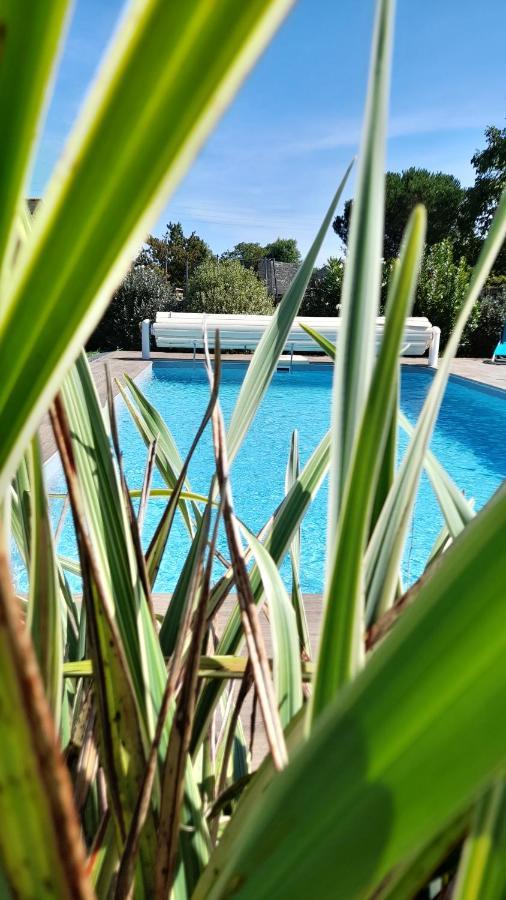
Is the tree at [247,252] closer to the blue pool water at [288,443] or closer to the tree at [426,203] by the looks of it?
the tree at [426,203]

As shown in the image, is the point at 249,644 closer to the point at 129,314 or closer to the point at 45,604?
the point at 45,604

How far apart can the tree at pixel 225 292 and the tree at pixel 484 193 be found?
37.4 ft

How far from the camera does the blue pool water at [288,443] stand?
520cm

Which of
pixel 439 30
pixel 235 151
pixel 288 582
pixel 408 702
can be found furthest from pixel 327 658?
pixel 235 151

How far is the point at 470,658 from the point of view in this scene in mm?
175

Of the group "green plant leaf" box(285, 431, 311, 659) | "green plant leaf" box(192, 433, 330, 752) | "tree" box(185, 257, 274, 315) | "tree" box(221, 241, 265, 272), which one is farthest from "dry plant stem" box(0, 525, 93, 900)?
"tree" box(221, 241, 265, 272)

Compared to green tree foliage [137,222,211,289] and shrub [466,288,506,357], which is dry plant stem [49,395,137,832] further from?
green tree foliage [137,222,211,289]

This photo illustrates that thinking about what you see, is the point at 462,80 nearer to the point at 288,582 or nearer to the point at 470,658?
the point at 288,582

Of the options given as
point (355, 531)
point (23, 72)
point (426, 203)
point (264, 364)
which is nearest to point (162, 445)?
point (264, 364)

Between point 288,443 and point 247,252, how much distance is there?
44.0 metres

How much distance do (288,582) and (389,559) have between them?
407 cm

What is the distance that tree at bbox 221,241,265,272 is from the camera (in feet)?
160

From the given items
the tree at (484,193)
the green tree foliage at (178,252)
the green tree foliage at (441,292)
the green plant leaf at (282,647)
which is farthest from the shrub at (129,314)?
the green tree foliage at (178,252)

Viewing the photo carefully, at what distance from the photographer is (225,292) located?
58.0 feet
